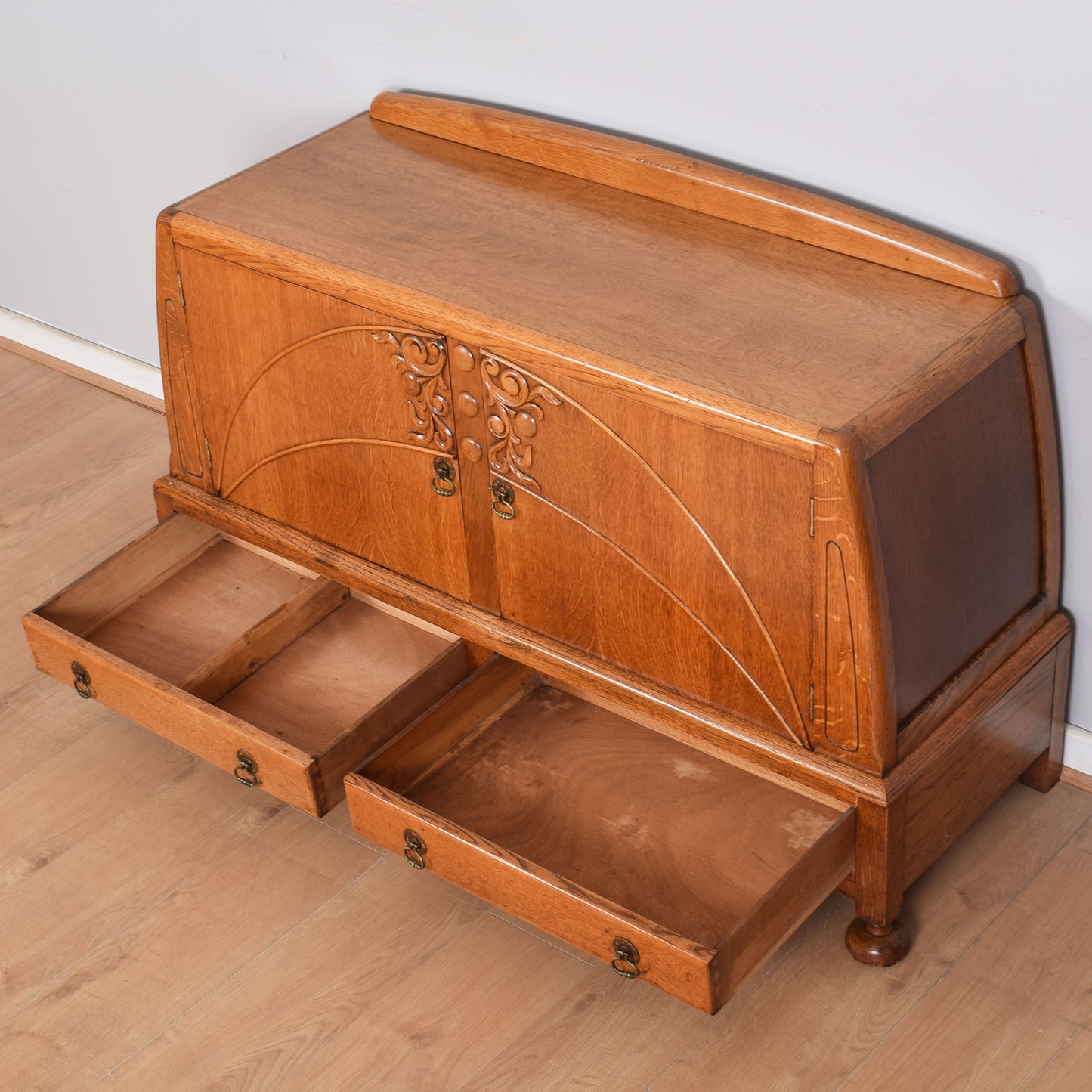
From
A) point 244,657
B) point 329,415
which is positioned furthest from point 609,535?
point 244,657

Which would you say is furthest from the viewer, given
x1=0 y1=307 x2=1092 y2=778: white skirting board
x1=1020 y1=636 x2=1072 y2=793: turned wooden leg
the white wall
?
x1=0 y1=307 x2=1092 y2=778: white skirting board

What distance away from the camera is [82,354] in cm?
266

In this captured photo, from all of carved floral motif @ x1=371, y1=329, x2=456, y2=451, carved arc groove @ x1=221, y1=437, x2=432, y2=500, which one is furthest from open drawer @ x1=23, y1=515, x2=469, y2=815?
carved floral motif @ x1=371, y1=329, x2=456, y2=451

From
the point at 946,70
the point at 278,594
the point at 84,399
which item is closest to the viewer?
the point at 946,70

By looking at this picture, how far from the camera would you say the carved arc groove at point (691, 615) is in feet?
5.11

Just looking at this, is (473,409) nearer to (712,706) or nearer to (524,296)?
(524,296)

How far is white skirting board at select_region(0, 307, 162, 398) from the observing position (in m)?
2.58

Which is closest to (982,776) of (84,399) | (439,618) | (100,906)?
(439,618)

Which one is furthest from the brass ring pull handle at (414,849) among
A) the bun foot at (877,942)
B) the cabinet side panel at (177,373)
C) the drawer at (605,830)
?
the cabinet side panel at (177,373)

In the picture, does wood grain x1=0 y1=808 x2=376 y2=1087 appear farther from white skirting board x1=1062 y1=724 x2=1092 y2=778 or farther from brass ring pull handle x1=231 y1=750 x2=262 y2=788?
white skirting board x1=1062 y1=724 x2=1092 y2=778

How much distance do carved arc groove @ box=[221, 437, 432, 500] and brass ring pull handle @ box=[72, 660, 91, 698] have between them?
300 mm

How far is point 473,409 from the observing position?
1.62 m

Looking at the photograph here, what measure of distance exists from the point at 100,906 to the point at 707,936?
0.69 m

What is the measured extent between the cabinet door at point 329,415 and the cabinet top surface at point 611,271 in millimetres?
66
